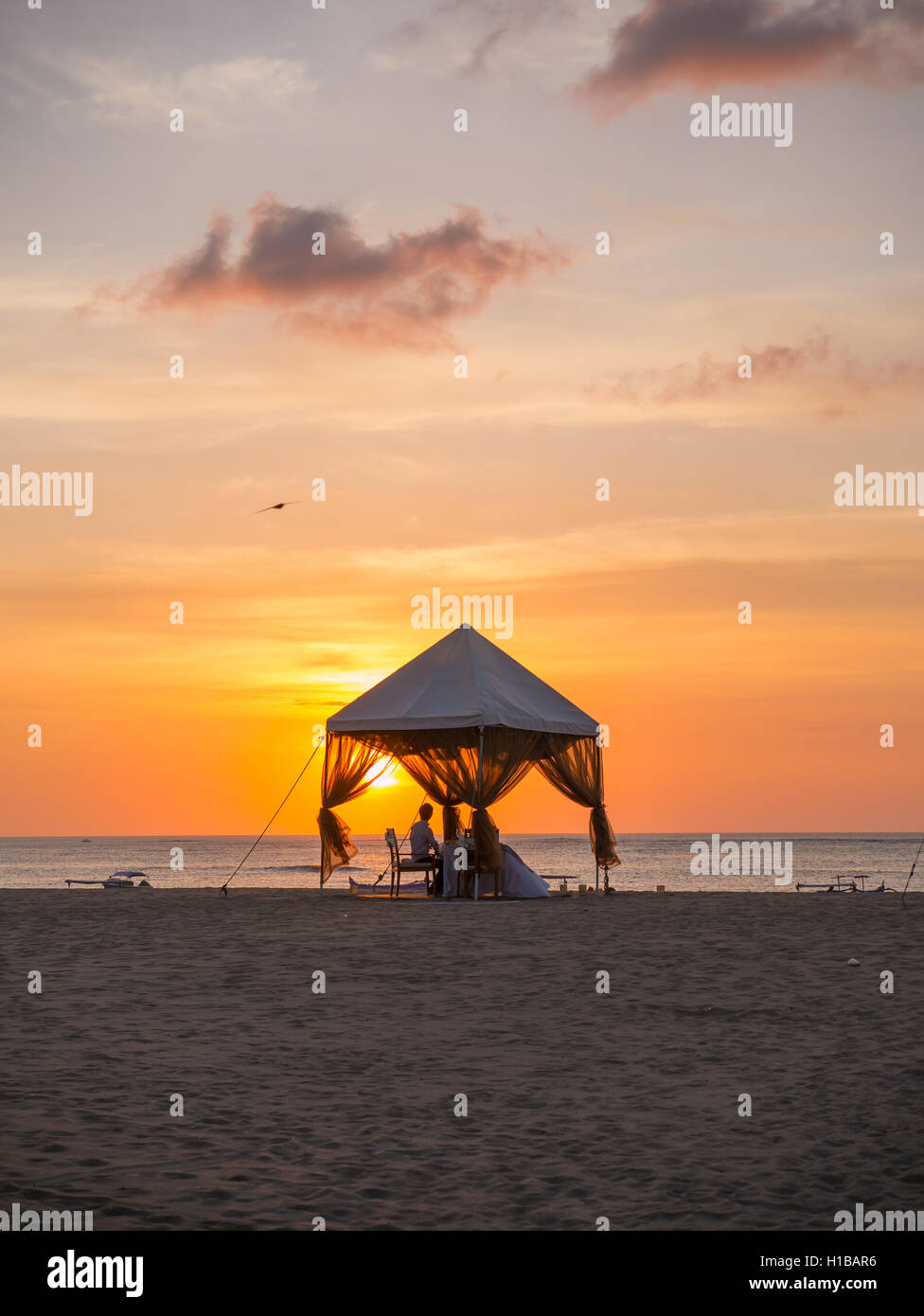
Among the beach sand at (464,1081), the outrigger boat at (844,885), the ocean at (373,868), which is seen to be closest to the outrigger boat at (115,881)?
the ocean at (373,868)

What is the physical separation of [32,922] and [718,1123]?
10.9m

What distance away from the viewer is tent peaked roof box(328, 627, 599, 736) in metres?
18.7

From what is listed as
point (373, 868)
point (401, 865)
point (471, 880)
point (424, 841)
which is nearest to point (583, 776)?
point (471, 880)

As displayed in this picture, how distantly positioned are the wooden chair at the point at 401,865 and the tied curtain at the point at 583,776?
2470 mm

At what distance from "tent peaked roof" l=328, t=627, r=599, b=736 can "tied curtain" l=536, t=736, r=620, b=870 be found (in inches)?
21.6

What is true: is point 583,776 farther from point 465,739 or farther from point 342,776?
point 342,776

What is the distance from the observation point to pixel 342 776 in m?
20.4

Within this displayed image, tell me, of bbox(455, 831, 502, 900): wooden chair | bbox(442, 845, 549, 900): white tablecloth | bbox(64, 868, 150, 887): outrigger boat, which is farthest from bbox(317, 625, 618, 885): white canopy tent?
bbox(64, 868, 150, 887): outrigger boat

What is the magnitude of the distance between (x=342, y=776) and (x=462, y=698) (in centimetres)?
281

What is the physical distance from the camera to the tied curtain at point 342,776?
2034 centimetres

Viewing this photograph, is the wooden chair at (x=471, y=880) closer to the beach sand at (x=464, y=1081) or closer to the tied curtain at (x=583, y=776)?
the tied curtain at (x=583, y=776)

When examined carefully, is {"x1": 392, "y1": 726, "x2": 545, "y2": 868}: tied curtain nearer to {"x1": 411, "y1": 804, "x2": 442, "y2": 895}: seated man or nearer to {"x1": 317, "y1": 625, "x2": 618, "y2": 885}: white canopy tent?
{"x1": 317, "y1": 625, "x2": 618, "y2": 885}: white canopy tent
